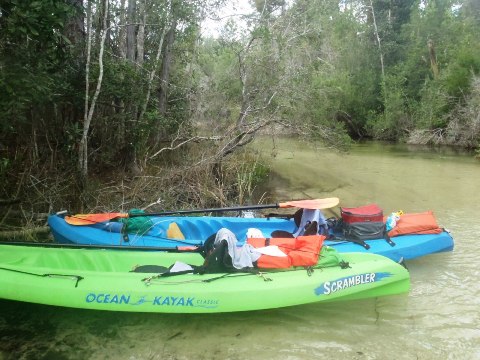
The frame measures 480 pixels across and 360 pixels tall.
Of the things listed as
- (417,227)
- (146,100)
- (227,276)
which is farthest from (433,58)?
(227,276)

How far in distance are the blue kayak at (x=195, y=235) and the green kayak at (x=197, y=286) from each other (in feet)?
2.29

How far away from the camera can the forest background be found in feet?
15.7

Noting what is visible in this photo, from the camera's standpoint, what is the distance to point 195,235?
5.49 meters

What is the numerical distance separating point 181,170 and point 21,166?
8.34 ft

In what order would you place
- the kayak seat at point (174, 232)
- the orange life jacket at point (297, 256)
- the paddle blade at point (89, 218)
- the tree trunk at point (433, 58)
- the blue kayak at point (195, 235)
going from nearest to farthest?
the orange life jacket at point (297, 256)
the blue kayak at point (195, 235)
the paddle blade at point (89, 218)
the kayak seat at point (174, 232)
the tree trunk at point (433, 58)

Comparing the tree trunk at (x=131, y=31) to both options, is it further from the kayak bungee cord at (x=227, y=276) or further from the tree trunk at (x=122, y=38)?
the kayak bungee cord at (x=227, y=276)

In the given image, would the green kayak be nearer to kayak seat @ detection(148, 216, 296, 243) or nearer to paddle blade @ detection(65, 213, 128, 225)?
paddle blade @ detection(65, 213, 128, 225)

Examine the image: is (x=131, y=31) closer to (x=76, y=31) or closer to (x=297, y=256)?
(x=76, y=31)

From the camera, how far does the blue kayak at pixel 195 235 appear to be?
186 inches

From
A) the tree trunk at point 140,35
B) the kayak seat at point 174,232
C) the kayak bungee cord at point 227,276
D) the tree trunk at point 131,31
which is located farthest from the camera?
the tree trunk at point 140,35

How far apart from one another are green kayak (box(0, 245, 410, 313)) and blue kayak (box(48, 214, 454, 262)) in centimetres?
70

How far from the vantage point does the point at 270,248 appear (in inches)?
160

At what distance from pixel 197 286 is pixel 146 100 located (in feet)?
16.3

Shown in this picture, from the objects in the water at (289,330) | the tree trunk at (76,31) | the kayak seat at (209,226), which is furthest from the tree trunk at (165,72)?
the water at (289,330)
